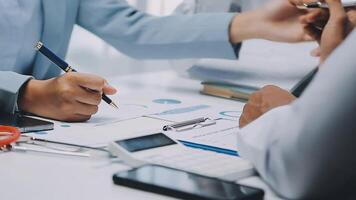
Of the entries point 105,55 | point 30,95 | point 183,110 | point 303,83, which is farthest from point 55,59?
point 105,55

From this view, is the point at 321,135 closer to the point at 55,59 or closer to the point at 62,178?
the point at 62,178

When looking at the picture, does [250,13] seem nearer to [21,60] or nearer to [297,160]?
[21,60]

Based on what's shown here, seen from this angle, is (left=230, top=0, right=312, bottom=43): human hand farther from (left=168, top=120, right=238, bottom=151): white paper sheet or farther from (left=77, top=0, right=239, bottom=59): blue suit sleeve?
(left=168, top=120, right=238, bottom=151): white paper sheet

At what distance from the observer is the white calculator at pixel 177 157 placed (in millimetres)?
569

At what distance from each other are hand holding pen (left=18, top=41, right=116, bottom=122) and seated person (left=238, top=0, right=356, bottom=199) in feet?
1.20

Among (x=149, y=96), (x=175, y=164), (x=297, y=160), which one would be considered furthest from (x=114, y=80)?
(x=297, y=160)

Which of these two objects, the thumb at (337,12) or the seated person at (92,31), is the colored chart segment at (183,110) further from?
the thumb at (337,12)

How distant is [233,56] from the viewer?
1.20 meters

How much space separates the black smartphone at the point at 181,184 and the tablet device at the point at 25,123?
0.80 ft

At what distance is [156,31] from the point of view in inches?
49.6

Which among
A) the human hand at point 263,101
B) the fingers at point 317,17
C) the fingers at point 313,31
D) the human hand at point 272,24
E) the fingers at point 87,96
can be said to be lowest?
the human hand at point 263,101

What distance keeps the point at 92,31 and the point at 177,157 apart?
79cm

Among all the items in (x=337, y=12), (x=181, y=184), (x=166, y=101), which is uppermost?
(x=337, y=12)

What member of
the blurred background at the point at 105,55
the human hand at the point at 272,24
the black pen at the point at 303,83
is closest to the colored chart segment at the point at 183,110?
the black pen at the point at 303,83
